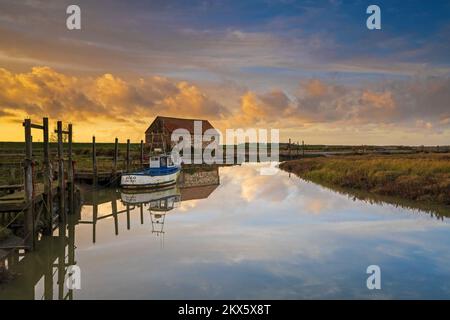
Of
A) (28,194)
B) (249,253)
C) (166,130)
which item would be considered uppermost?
(166,130)

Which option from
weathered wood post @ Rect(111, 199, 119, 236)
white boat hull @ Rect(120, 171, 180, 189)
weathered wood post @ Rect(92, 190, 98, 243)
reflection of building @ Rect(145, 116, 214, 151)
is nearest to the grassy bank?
white boat hull @ Rect(120, 171, 180, 189)

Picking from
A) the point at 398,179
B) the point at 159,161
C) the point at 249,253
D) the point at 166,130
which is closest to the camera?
the point at 249,253

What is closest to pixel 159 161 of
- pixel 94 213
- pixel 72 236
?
pixel 94 213

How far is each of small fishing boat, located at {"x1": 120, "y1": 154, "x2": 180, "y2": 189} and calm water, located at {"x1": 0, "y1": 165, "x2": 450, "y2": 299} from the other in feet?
19.0

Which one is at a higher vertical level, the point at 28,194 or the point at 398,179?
the point at 28,194

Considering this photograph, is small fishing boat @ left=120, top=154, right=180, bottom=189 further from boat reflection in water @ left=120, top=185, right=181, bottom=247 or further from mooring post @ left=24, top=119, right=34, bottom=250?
mooring post @ left=24, top=119, right=34, bottom=250

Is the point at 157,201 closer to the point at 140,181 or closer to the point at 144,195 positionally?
the point at 144,195

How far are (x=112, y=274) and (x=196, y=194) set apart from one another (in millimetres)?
18610

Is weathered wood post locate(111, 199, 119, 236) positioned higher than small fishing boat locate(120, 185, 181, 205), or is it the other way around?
small fishing boat locate(120, 185, 181, 205)

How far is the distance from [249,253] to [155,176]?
18.5 m

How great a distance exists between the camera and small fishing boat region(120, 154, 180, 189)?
30.7 metres

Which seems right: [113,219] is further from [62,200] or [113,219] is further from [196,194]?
[196,194]

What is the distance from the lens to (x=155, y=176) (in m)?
31.5

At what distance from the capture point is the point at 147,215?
22234 millimetres
